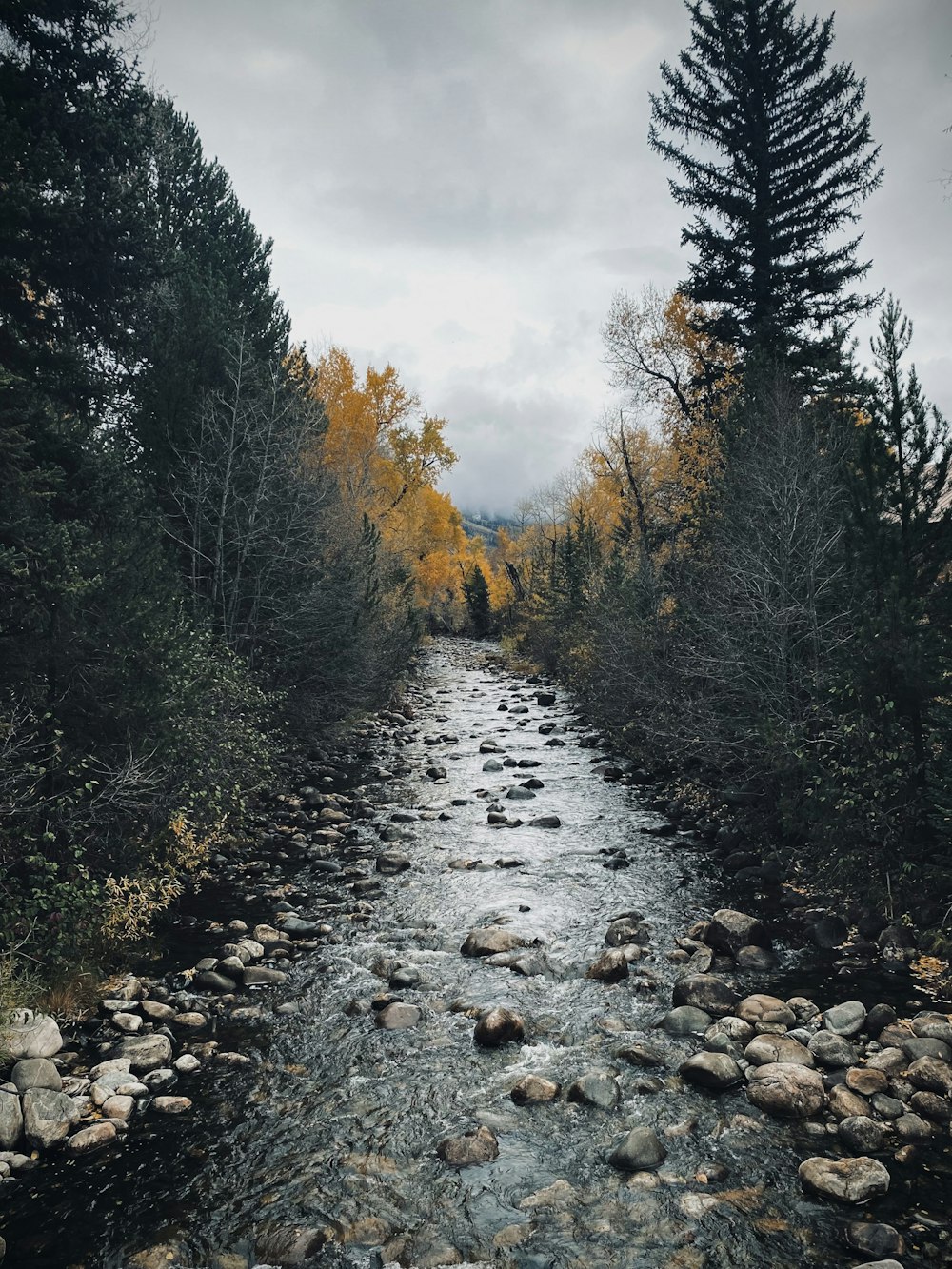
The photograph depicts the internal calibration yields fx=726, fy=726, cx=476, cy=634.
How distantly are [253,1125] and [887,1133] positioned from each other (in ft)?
13.0

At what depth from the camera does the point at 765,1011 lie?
580 cm

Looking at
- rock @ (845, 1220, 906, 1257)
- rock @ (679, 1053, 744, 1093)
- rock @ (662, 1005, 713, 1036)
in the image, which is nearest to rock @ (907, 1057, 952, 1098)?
rock @ (679, 1053, 744, 1093)

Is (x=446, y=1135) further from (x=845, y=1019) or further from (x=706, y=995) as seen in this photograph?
(x=845, y=1019)

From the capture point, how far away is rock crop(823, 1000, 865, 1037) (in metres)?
5.48

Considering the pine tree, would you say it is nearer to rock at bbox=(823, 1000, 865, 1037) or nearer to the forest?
the forest

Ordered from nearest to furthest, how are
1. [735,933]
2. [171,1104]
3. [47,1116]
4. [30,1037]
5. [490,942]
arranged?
[47,1116]
[171,1104]
[30,1037]
[735,933]
[490,942]

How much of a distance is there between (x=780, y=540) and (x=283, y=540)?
9737 mm

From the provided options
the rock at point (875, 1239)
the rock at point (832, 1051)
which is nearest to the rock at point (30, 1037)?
the rock at point (875, 1239)

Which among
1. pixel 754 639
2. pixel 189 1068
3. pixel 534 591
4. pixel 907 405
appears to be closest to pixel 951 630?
pixel 907 405

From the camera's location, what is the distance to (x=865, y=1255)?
3.58 metres

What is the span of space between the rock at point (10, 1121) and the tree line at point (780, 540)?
7002mm

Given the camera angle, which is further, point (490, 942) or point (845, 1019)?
point (490, 942)

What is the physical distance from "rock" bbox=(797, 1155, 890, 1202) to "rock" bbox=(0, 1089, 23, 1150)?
4643 mm

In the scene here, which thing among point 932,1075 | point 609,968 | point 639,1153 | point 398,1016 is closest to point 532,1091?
point 639,1153
